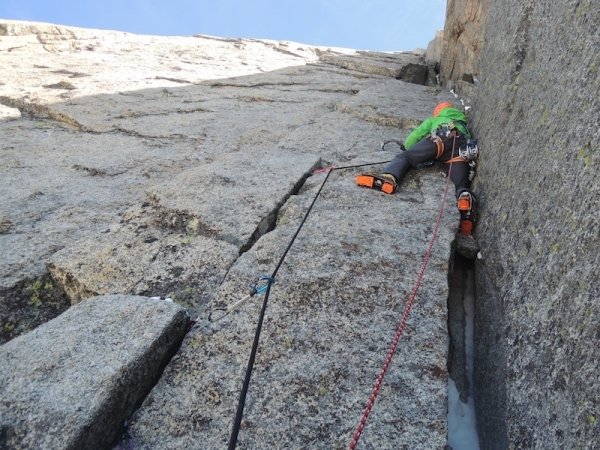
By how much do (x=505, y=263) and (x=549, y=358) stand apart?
0.98 metres

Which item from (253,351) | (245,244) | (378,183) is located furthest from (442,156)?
(253,351)

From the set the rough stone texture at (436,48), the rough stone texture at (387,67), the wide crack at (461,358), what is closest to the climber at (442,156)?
the wide crack at (461,358)

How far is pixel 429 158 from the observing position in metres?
4.75

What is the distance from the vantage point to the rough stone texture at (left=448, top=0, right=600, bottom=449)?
1751mm

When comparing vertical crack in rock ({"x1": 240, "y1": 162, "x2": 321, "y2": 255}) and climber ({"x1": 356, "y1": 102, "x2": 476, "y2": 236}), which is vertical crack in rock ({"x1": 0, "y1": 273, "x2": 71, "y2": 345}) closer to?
vertical crack in rock ({"x1": 240, "y1": 162, "x2": 321, "y2": 255})

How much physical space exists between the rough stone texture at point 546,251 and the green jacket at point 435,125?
1.25 m

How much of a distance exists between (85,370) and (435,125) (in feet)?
14.8

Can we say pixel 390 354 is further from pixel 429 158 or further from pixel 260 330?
pixel 429 158

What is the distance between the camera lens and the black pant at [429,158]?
4.34 m

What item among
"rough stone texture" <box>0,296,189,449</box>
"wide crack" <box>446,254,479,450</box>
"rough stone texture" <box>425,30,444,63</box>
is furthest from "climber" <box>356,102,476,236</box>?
"rough stone texture" <box>425,30,444,63</box>

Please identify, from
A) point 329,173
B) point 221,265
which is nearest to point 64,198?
point 221,265

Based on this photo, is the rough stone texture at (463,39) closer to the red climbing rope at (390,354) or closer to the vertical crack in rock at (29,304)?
the red climbing rope at (390,354)

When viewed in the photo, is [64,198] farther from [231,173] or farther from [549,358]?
[549,358]

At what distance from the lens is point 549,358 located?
1.92 m
